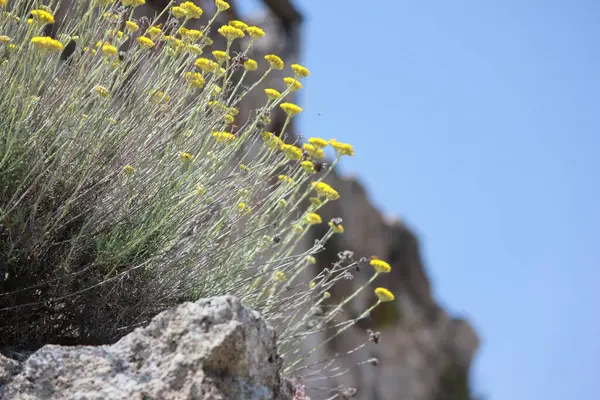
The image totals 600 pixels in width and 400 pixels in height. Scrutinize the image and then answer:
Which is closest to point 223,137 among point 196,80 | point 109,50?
point 196,80

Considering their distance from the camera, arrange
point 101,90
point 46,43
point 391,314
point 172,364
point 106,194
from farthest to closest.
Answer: point 391,314 → point 106,194 → point 101,90 → point 46,43 → point 172,364

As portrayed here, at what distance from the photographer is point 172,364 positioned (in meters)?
2.22

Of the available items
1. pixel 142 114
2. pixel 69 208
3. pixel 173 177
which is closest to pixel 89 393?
pixel 69 208

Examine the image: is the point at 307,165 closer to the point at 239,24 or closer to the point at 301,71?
the point at 301,71

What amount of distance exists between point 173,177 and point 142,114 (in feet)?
0.91

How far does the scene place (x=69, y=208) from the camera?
2830 millimetres

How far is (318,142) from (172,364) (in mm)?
1333

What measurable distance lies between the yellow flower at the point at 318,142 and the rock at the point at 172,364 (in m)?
1.09

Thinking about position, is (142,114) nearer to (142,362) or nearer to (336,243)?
(142,362)

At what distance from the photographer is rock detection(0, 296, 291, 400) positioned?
7.20 feet

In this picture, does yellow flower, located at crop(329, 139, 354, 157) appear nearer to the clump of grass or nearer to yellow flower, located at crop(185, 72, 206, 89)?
the clump of grass

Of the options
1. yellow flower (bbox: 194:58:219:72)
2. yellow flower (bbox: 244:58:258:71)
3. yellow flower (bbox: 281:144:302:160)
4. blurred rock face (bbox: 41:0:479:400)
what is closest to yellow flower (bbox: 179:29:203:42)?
yellow flower (bbox: 194:58:219:72)

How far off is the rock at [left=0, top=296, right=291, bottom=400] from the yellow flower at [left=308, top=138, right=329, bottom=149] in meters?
1.09

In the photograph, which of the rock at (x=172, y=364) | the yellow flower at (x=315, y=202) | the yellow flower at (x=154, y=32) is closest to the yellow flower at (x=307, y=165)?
the yellow flower at (x=315, y=202)
